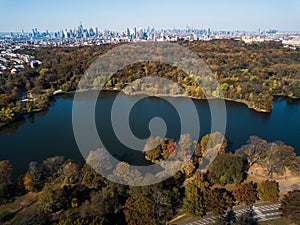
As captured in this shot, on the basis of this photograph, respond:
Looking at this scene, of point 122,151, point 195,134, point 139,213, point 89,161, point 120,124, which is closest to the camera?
point 139,213

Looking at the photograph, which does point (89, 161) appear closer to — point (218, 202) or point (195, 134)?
point (218, 202)

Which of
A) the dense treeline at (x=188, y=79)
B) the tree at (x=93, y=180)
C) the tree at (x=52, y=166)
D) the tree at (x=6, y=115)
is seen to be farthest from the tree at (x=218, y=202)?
the tree at (x=6, y=115)

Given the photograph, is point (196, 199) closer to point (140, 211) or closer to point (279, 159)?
point (140, 211)

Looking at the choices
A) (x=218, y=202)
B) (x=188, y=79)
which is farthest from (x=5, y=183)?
(x=188, y=79)

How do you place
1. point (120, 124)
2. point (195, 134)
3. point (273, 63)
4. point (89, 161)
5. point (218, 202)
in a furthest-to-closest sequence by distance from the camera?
point (273, 63) → point (120, 124) → point (195, 134) → point (89, 161) → point (218, 202)

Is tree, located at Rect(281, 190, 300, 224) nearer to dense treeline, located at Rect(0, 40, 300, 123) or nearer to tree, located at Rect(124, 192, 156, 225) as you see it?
tree, located at Rect(124, 192, 156, 225)

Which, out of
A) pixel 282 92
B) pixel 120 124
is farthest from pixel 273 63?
pixel 120 124

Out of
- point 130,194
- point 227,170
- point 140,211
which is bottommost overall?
point 130,194
